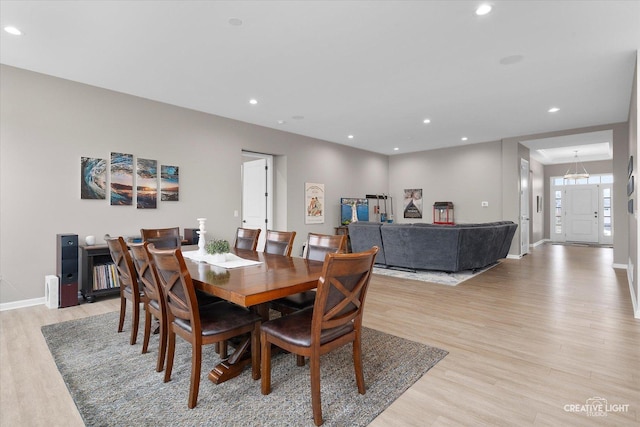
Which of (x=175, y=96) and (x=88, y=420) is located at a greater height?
(x=175, y=96)

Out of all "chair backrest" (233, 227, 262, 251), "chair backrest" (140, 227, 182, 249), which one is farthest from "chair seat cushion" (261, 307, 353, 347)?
"chair backrest" (140, 227, 182, 249)

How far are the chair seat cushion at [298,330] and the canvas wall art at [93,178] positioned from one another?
3.78m

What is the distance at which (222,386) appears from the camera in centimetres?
213

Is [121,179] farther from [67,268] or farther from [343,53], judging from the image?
[343,53]

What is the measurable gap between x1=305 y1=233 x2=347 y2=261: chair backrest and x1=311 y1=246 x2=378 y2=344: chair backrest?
81 centimetres

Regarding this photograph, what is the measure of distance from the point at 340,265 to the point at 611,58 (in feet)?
13.9

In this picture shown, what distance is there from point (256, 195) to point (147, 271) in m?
5.07

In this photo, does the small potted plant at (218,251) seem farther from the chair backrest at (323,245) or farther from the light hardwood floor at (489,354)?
the light hardwood floor at (489,354)

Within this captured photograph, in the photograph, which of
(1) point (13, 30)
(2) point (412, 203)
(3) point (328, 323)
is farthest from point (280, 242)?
(2) point (412, 203)

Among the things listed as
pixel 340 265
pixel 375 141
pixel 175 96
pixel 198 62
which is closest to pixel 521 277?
pixel 375 141

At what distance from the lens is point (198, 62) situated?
3691 mm

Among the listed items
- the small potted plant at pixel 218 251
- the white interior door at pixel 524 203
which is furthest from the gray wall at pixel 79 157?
the white interior door at pixel 524 203

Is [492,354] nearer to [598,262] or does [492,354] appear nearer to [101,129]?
[101,129]

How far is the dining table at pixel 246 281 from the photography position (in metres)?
1.76
